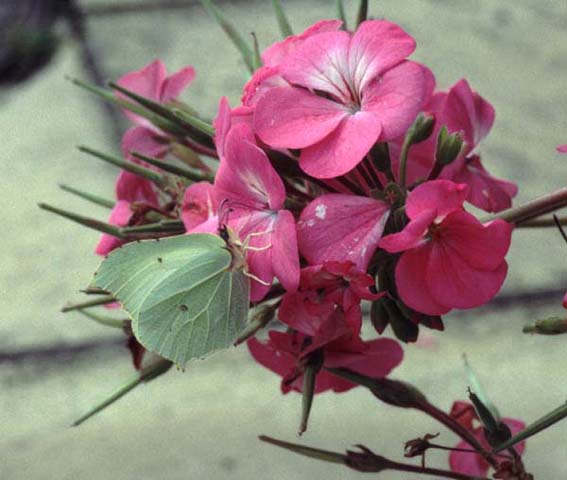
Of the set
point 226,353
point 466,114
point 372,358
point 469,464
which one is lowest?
point 226,353

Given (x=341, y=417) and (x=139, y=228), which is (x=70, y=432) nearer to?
(x=341, y=417)

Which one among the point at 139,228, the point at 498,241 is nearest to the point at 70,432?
the point at 139,228

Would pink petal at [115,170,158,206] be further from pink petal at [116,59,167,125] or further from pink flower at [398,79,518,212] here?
pink flower at [398,79,518,212]

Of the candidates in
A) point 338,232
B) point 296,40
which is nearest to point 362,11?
point 296,40

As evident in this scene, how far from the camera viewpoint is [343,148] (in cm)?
43

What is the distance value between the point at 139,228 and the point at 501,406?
34.1 inches

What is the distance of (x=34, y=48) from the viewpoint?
6.32ft

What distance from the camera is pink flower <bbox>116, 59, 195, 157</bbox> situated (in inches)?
23.6

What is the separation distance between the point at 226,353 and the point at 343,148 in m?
0.96

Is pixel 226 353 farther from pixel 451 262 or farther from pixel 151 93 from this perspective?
pixel 451 262

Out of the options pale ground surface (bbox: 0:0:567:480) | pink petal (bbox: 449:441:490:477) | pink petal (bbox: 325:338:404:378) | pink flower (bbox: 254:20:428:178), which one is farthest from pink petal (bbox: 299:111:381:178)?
pale ground surface (bbox: 0:0:567:480)

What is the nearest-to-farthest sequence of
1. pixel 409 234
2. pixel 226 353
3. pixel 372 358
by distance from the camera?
pixel 409 234 < pixel 372 358 < pixel 226 353

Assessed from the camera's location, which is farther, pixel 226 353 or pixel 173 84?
pixel 226 353

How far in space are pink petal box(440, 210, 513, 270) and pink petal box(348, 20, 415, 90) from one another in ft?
0.25
